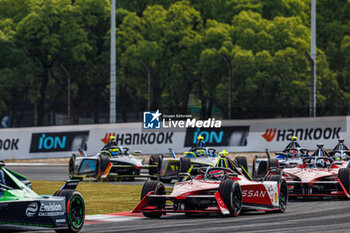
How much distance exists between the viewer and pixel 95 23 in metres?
54.1

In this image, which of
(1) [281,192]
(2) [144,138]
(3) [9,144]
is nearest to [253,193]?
(1) [281,192]

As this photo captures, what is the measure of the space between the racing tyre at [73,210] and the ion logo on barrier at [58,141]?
24.9 meters

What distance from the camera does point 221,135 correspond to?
122 feet

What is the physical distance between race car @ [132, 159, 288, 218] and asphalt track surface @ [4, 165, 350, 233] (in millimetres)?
182

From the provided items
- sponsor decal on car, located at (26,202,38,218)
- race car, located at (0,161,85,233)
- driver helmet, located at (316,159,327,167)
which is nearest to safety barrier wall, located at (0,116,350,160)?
driver helmet, located at (316,159,327,167)

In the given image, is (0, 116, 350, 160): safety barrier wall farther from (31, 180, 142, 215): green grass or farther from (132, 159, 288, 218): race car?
(132, 159, 288, 218): race car

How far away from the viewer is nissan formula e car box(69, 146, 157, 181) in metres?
26.2

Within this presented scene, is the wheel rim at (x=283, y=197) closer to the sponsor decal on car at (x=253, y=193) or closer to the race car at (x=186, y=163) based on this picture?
the sponsor decal on car at (x=253, y=193)

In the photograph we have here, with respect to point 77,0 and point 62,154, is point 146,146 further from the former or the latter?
point 77,0

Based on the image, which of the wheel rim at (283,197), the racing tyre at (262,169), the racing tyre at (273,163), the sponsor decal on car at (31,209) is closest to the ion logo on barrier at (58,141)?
the racing tyre at (273,163)

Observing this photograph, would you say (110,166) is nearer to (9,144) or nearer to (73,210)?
(9,144)

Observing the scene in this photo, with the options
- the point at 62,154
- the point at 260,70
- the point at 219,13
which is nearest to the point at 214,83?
the point at 260,70

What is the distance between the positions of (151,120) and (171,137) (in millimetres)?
1338

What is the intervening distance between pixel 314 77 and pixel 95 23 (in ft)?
73.2
